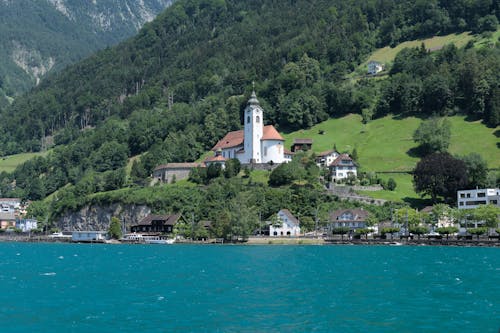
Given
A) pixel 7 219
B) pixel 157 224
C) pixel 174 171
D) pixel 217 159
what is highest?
pixel 217 159

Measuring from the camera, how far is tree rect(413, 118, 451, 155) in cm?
15562

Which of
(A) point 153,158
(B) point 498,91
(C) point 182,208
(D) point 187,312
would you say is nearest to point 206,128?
(A) point 153,158

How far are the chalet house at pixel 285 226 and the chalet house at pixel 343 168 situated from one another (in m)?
19.2

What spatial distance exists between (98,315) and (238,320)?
9.23m

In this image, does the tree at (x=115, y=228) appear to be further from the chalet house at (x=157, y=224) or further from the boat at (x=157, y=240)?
the boat at (x=157, y=240)

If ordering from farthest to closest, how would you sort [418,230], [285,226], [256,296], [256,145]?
[256,145] → [285,226] → [418,230] → [256,296]

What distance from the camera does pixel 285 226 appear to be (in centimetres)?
13700

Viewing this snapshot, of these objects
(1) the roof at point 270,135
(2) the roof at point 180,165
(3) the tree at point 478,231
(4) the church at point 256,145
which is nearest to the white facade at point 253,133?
(4) the church at point 256,145

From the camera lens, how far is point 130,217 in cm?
15800

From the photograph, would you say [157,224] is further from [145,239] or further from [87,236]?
[87,236]

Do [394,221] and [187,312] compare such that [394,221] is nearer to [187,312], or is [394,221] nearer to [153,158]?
[153,158]

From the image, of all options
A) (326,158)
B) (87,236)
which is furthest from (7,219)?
(326,158)

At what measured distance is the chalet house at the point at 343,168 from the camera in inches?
5950

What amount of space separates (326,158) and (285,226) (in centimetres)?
2846
